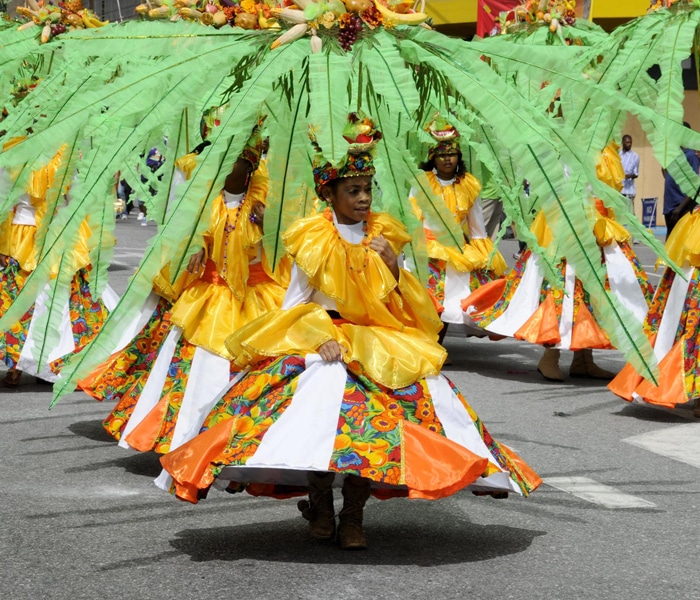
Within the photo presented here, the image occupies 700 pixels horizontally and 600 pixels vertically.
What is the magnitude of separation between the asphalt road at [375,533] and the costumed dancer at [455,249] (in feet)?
10.3

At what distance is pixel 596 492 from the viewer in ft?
20.6

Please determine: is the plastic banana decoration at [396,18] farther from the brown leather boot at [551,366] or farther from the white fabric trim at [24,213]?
the brown leather boot at [551,366]

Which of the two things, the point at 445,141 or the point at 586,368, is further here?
the point at 445,141

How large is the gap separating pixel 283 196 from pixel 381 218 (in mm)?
390

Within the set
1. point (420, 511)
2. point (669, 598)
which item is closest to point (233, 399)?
point (420, 511)

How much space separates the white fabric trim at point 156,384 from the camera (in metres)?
6.71

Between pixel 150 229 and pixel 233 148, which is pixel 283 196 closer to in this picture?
pixel 233 148

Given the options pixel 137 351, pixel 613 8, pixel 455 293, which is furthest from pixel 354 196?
pixel 613 8

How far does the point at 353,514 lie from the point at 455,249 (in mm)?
5817

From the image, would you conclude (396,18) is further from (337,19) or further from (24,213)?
(24,213)

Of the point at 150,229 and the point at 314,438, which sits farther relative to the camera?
the point at 150,229

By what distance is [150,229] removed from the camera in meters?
27.3

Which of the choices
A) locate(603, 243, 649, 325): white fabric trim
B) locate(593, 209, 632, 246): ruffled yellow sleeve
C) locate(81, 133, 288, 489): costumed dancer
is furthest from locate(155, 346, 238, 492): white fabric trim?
locate(603, 243, 649, 325): white fabric trim

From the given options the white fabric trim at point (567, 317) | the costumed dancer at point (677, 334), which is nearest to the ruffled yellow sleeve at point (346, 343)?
the costumed dancer at point (677, 334)
